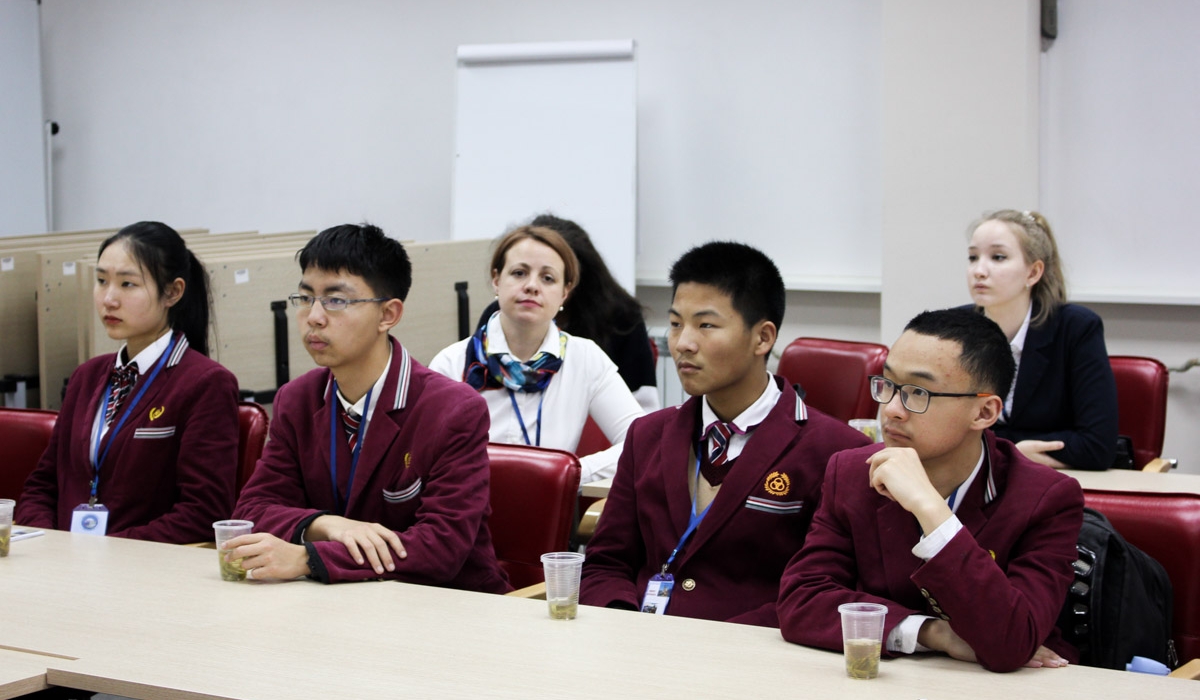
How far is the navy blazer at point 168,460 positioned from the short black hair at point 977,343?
1.86 meters

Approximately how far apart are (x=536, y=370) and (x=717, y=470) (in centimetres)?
126

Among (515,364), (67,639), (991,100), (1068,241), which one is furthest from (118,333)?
(1068,241)

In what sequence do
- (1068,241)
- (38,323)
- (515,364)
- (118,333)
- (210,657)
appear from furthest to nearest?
(1068,241) < (38,323) < (515,364) < (118,333) < (210,657)

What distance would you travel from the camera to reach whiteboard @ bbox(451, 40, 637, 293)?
595 centimetres

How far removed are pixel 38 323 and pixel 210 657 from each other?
300cm

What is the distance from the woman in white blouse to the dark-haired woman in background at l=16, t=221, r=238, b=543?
78 centimetres

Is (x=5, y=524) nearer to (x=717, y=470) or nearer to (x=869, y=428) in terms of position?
(x=717, y=470)

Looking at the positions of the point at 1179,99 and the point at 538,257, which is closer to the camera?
the point at 538,257

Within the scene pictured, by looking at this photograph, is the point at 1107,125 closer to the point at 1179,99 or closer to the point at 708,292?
the point at 1179,99

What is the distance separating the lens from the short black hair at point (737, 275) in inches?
98.3

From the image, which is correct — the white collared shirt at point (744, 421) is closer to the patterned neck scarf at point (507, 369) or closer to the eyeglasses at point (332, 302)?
the eyeglasses at point (332, 302)

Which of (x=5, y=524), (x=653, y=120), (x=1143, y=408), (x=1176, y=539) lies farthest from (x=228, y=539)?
(x=653, y=120)

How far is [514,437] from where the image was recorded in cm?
365

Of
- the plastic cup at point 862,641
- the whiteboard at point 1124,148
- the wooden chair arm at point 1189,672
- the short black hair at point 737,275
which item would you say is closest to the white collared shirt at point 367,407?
the short black hair at point 737,275
